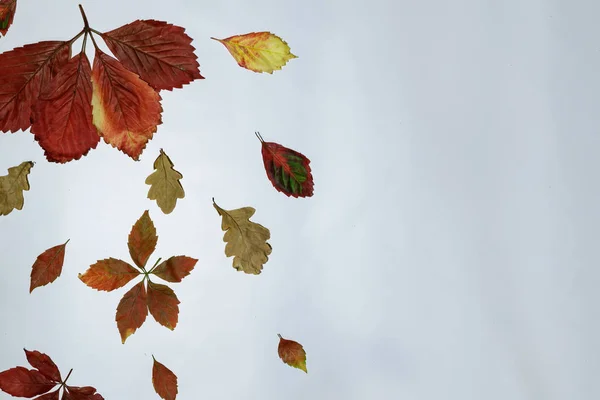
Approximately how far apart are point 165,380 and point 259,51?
0.22m

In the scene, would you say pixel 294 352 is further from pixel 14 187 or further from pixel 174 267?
pixel 14 187

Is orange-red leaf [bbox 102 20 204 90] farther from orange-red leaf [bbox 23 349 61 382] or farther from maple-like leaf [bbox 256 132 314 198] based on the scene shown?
orange-red leaf [bbox 23 349 61 382]

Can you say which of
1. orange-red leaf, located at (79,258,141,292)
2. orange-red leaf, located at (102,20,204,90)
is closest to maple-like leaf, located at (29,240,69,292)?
orange-red leaf, located at (79,258,141,292)

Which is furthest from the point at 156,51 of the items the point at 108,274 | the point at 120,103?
the point at 108,274

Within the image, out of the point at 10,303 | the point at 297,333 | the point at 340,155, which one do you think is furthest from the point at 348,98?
the point at 10,303

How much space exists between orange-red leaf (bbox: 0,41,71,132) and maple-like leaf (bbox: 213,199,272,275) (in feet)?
0.41

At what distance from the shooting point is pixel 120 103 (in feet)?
1.14

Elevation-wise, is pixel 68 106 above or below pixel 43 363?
above

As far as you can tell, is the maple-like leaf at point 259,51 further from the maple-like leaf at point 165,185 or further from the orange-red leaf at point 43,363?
the orange-red leaf at point 43,363

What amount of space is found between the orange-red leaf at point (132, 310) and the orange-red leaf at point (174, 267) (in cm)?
1

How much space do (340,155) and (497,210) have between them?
105 mm

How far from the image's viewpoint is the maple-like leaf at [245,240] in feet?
1.25

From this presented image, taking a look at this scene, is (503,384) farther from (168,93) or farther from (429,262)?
(168,93)

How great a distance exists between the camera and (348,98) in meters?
0.37
